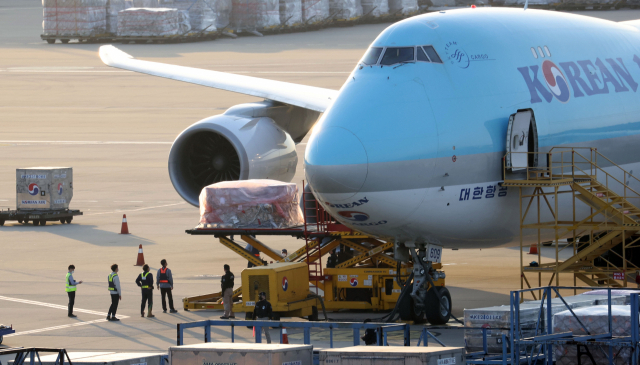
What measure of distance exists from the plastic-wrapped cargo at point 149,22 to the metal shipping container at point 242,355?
76.1 meters

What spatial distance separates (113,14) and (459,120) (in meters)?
75.1

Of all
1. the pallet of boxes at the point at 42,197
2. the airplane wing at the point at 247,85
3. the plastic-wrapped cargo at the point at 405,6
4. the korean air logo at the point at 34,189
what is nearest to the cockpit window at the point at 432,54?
the airplane wing at the point at 247,85

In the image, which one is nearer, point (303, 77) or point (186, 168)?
point (186, 168)

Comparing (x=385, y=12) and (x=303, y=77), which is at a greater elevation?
(x=385, y=12)

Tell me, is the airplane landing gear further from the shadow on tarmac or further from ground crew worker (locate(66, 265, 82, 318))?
the shadow on tarmac

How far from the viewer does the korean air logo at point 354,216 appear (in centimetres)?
2008

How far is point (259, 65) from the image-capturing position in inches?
3250

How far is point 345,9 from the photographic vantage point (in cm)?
10150

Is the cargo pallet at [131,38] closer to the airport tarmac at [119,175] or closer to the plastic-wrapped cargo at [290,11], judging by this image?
the airport tarmac at [119,175]

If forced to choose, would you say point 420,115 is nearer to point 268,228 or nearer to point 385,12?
point 268,228

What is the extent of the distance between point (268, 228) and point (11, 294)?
707 centimetres

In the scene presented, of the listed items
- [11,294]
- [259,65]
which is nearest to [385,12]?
[259,65]

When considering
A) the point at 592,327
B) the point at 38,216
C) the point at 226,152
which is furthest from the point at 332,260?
the point at 38,216

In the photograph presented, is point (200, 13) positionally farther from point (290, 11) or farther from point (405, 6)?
point (405, 6)
